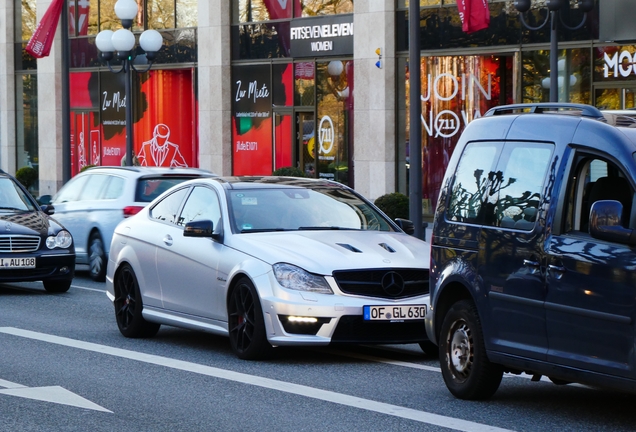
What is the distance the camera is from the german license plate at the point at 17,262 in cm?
1562

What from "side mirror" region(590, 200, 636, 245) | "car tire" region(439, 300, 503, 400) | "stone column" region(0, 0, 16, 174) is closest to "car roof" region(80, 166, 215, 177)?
"car tire" region(439, 300, 503, 400)

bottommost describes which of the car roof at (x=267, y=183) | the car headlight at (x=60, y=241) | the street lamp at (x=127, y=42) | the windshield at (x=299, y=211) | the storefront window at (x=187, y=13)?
the car headlight at (x=60, y=241)

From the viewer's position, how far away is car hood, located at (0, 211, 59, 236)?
623 inches

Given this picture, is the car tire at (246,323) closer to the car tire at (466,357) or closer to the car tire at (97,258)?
the car tire at (466,357)

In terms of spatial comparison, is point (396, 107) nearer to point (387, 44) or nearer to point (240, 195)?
point (387, 44)

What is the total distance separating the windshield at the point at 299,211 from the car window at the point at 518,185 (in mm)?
3013

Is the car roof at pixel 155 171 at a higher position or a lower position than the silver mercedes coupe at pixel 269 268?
higher

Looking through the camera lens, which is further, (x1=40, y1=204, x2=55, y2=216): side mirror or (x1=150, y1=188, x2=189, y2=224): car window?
(x1=40, y1=204, x2=55, y2=216): side mirror

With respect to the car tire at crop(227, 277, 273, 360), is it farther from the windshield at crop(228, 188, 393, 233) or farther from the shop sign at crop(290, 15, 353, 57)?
the shop sign at crop(290, 15, 353, 57)

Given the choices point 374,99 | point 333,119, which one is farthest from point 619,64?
point 333,119

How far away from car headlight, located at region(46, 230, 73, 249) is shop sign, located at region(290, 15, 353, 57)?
13782 millimetres

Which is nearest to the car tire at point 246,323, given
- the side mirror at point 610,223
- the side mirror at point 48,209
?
the side mirror at point 610,223

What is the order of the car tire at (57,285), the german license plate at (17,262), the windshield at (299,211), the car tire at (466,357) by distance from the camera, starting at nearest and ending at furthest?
the car tire at (466,357), the windshield at (299,211), the german license plate at (17,262), the car tire at (57,285)

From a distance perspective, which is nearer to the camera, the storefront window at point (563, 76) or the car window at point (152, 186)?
the car window at point (152, 186)
